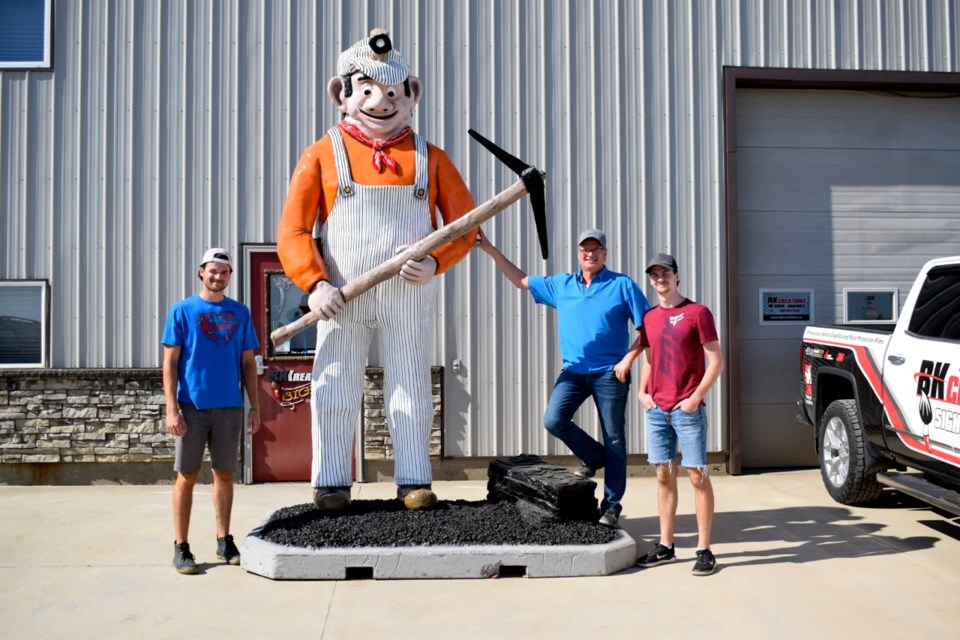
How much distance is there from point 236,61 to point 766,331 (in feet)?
18.7

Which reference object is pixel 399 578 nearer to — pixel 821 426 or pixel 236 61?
pixel 821 426

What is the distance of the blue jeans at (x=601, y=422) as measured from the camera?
5645 mm

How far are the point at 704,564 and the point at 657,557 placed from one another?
1.06 ft

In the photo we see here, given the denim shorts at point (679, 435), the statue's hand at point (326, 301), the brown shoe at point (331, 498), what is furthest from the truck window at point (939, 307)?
the brown shoe at point (331, 498)

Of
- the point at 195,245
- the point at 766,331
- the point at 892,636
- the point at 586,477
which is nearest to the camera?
the point at 892,636

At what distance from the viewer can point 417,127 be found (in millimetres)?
8211

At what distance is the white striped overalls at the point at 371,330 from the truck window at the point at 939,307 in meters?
3.25

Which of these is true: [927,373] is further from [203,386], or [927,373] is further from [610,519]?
[203,386]

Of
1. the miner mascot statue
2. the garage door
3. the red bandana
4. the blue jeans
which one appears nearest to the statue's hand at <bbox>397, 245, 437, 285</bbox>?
the miner mascot statue

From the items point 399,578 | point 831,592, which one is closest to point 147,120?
point 399,578

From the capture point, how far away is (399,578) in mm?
4859

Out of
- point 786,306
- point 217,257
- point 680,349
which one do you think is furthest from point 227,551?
point 786,306

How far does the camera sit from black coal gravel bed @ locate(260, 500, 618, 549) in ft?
16.3

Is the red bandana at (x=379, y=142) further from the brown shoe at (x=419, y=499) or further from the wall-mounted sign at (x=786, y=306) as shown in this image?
the wall-mounted sign at (x=786, y=306)
